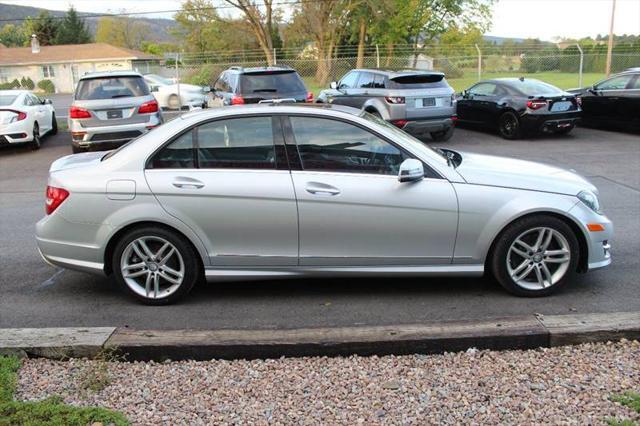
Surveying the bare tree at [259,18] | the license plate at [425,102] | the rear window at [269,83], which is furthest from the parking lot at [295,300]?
the bare tree at [259,18]

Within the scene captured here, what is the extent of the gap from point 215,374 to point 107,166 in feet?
6.53

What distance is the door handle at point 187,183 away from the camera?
174 inches

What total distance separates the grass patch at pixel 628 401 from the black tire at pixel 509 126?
1170 centimetres

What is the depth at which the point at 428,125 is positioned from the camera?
12992 millimetres

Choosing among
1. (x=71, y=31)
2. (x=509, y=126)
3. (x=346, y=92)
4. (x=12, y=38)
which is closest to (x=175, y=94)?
(x=346, y=92)

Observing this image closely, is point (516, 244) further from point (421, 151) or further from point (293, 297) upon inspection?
point (293, 297)

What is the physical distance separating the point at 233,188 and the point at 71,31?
3064 inches

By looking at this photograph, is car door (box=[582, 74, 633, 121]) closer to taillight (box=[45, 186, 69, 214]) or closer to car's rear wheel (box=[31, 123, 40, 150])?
taillight (box=[45, 186, 69, 214])

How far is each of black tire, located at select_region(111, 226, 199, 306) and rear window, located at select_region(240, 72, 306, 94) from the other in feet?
26.0

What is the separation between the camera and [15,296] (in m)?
4.91

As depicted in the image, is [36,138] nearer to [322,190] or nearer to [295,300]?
[295,300]

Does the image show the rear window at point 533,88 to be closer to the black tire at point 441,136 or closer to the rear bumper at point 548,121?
the rear bumper at point 548,121

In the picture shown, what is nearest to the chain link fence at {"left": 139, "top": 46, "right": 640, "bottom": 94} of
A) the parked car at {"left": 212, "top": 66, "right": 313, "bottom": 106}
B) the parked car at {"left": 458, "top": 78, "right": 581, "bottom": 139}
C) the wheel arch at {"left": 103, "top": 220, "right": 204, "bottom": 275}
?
the parked car at {"left": 458, "top": 78, "right": 581, "bottom": 139}

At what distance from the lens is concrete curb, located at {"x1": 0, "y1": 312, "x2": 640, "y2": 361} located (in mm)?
3680
